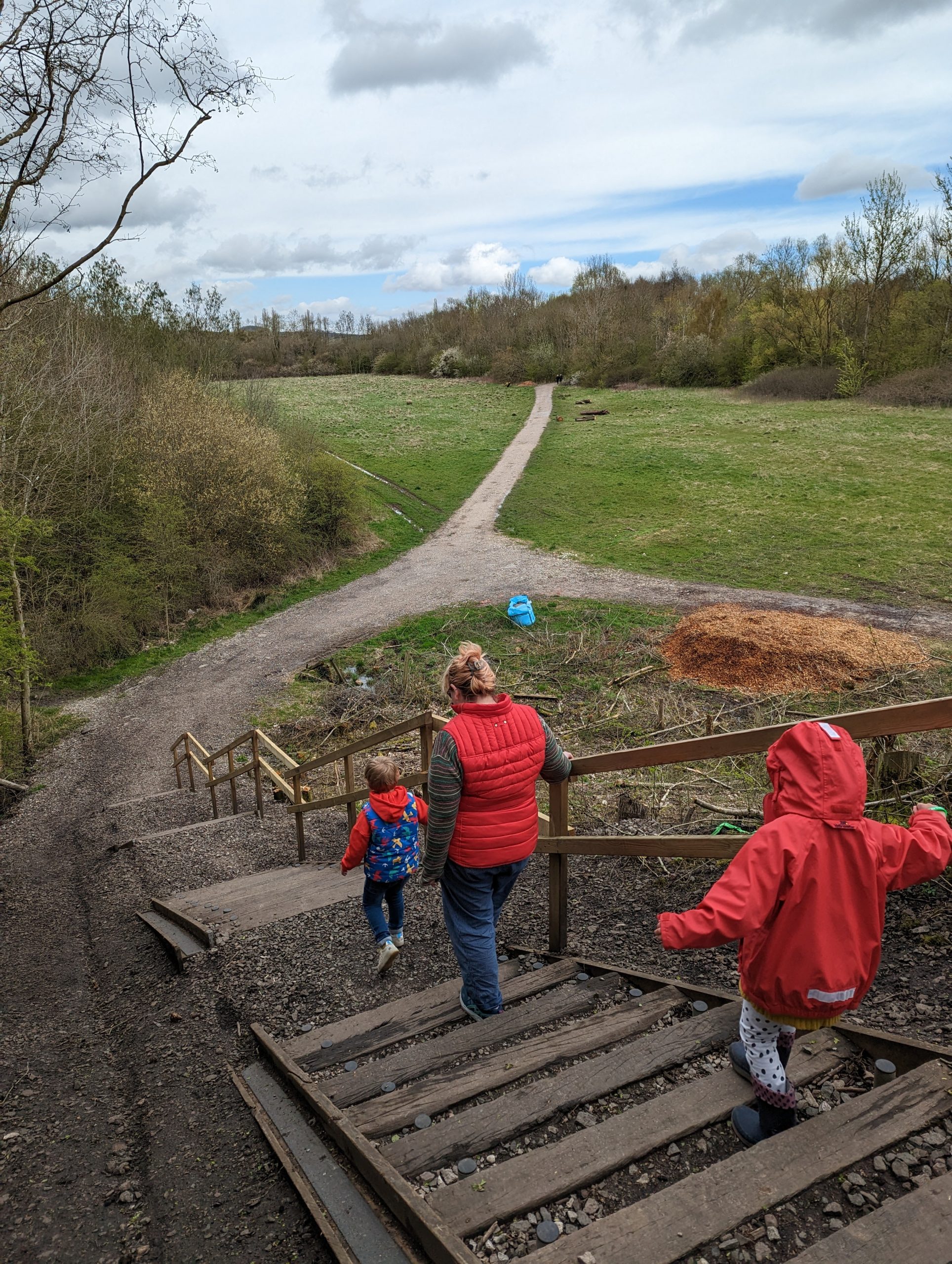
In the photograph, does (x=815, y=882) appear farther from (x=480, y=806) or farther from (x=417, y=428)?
(x=417, y=428)

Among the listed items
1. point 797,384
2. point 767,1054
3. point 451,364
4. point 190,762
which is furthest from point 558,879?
point 451,364

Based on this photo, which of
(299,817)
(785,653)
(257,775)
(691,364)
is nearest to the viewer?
(299,817)

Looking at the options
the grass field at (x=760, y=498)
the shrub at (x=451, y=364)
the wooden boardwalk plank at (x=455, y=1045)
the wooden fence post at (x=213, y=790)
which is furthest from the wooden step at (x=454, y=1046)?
the shrub at (x=451, y=364)

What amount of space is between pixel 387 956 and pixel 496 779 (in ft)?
6.27

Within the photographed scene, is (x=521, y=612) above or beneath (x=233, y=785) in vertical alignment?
above

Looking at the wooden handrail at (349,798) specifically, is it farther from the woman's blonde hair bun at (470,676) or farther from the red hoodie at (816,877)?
the red hoodie at (816,877)

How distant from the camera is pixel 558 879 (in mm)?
4352

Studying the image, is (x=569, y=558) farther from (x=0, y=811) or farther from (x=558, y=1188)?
(x=558, y=1188)

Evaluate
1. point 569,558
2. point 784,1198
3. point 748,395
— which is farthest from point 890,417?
point 784,1198

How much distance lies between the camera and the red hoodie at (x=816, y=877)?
2.40 meters

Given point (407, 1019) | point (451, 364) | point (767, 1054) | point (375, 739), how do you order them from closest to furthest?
point (767, 1054), point (407, 1019), point (375, 739), point (451, 364)

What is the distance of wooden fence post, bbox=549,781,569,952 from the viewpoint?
14.0 feet

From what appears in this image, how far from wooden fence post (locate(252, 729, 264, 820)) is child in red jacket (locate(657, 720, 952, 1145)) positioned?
792 centimetres

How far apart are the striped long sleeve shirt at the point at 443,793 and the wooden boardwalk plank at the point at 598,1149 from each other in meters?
1.34
